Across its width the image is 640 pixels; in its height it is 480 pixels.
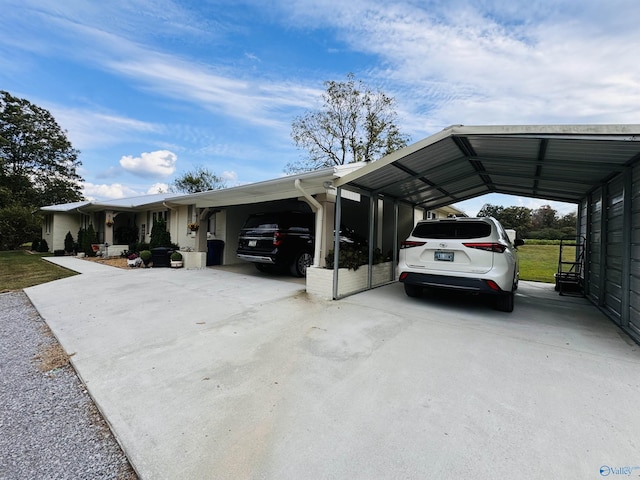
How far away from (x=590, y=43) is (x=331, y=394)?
8782mm

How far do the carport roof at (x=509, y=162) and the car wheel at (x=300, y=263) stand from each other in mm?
2825

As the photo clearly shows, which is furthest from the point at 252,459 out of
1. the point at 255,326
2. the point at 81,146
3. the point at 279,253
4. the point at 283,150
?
the point at 81,146

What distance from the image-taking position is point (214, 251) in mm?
10875

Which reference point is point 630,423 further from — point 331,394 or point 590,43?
point 590,43

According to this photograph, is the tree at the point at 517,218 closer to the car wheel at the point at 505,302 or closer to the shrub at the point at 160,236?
the car wheel at the point at 505,302

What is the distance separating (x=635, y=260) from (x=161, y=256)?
39.9 feet

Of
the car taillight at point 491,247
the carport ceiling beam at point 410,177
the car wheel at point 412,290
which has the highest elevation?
the carport ceiling beam at point 410,177

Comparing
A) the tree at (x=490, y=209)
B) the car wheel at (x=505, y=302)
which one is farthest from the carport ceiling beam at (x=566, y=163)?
the tree at (x=490, y=209)

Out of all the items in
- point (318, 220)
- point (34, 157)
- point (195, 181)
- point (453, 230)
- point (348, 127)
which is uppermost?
point (348, 127)

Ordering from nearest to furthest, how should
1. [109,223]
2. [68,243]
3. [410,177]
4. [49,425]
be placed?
1. [49,425]
2. [410,177]
3. [109,223]
4. [68,243]

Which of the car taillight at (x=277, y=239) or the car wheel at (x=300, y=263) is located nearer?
the car taillight at (x=277, y=239)

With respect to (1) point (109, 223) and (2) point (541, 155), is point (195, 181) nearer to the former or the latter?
(1) point (109, 223)

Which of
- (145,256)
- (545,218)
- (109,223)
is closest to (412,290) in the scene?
Answer: (145,256)

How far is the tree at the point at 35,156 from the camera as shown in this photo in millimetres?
25178
